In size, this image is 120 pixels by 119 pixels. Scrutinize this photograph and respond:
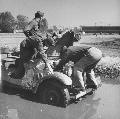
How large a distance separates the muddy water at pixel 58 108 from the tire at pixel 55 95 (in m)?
0.15

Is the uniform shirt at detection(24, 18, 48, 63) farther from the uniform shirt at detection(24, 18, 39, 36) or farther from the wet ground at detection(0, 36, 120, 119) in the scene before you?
the wet ground at detection(0, 36, 120, 119)

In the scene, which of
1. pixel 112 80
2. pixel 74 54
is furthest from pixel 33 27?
pixel 112 80

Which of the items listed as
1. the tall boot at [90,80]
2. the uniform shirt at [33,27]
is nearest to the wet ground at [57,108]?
the tall boot at [90,80]

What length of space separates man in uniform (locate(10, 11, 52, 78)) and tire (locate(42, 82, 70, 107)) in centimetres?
64

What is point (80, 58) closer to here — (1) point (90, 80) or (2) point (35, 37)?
(1) point (90, 80)

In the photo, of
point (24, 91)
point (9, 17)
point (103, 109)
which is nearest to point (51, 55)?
point (24, 91)

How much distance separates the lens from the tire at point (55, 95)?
674cm

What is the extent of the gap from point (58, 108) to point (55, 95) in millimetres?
349

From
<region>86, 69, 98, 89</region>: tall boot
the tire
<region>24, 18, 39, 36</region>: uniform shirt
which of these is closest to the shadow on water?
<region>86, 69, 98, 89</region>: tall boot

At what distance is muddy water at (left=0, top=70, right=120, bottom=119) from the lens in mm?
6406

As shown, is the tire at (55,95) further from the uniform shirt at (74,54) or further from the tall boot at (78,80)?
the uniform shirt at (74,54)

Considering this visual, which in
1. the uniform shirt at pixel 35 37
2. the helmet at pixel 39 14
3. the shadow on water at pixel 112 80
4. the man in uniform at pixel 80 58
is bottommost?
the shadow on water at pixel 112 80

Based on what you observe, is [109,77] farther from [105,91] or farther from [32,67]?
[32,67]

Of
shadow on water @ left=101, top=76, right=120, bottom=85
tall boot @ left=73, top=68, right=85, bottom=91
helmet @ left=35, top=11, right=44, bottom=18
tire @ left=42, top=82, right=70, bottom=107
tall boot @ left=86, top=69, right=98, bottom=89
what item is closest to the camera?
tire @ left=42, top=82, right=70, bottom=107
